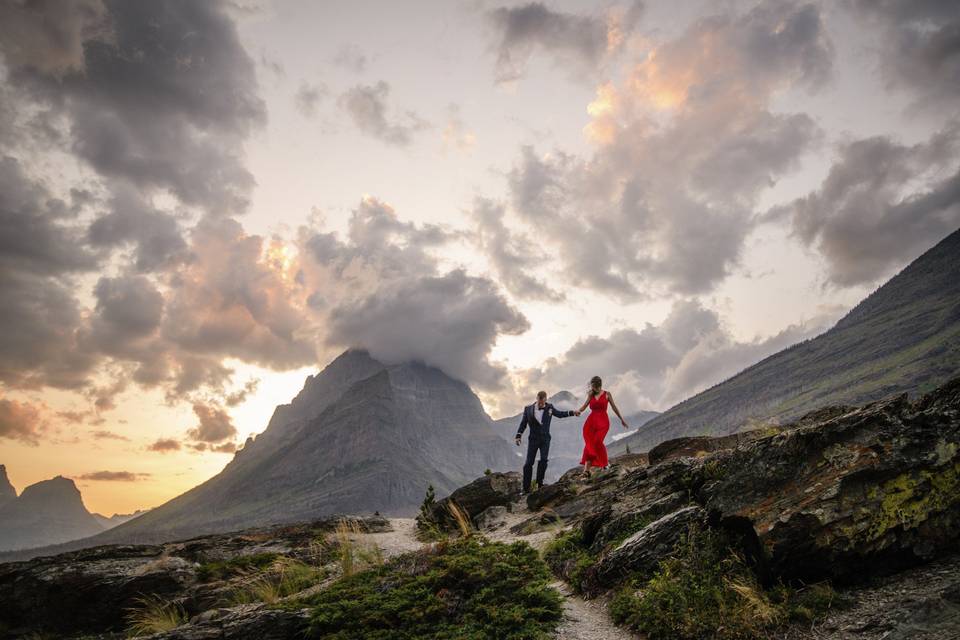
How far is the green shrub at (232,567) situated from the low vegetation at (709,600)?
1280 cm

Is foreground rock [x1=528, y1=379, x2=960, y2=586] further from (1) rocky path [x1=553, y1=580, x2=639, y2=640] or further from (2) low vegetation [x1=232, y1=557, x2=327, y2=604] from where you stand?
(2) low vegetation [x1=232, y1=557, x2=327, y2=604]

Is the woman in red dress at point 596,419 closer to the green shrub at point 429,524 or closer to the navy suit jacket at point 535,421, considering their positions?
the navy suit jacket at point 535,421

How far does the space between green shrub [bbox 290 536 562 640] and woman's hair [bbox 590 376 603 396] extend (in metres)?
7.41

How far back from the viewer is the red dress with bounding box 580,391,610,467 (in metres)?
18.5

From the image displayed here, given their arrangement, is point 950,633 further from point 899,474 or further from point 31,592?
point 31,592

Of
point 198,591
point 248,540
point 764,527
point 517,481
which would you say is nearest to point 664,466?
point 764,527

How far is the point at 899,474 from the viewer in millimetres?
7949

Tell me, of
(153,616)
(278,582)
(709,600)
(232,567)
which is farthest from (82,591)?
(709,600)

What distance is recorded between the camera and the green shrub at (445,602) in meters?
8.61

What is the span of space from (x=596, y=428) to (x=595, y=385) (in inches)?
78.6

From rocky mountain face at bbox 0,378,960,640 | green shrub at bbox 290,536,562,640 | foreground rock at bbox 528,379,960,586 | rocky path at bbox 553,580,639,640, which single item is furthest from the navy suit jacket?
rocky path at bbox 553,580,639,640

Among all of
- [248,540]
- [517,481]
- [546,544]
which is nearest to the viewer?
[546,544]

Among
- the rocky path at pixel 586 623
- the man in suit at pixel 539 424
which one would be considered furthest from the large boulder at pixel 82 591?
the man in suit at pixel 539 424

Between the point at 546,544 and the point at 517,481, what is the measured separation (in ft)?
33.6
